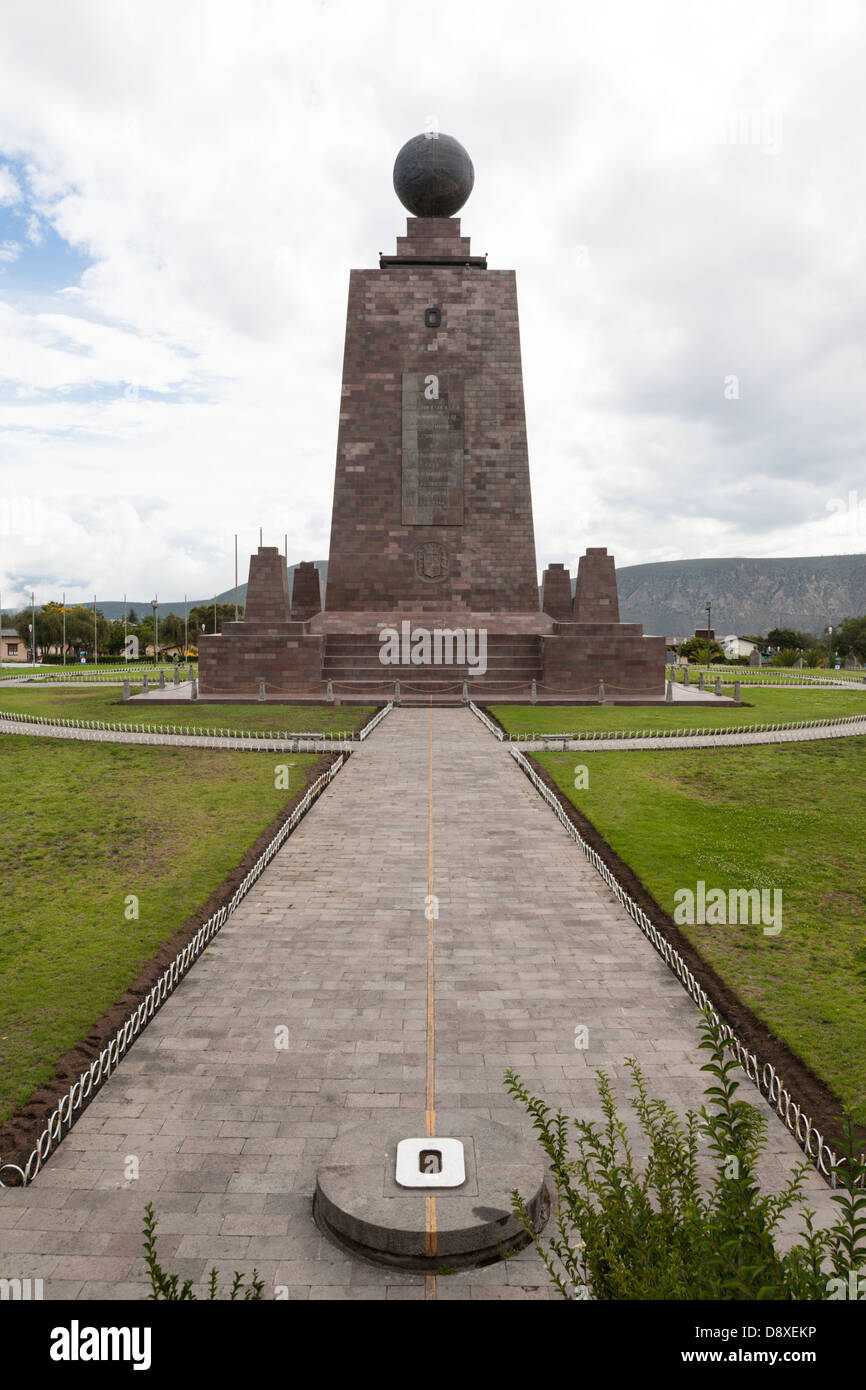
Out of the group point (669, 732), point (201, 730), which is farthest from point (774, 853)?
point (201, 730)

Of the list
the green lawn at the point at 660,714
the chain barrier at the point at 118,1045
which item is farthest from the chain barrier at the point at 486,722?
the chain barrier at the point at 118,1045

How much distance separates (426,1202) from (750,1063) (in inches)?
128

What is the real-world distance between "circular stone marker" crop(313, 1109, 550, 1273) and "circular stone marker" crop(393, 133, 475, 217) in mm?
39962

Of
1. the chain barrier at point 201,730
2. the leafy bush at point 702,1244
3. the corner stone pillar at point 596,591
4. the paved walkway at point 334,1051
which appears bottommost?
the paved walkway at point 334,1051

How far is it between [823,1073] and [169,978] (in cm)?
587

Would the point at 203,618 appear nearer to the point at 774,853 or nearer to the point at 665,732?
the point at 665,732

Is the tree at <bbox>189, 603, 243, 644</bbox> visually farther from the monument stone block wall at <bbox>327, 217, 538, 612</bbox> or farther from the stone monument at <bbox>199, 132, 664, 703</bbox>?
the stone monument at <bbox>199, 132, 664, 703</bbox>

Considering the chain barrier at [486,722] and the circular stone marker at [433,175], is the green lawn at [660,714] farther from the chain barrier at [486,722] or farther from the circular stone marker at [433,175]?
the circular stone marker at [433,175]

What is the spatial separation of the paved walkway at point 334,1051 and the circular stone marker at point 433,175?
112ft

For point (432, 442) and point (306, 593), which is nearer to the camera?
point (432, 442)

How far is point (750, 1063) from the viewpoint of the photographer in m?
6.88

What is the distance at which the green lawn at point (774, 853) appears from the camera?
25.5 feet

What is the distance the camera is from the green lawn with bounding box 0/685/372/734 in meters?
23.9

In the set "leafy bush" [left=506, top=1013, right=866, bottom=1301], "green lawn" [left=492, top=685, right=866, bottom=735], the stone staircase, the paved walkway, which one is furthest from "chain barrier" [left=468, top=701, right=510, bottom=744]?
"leafy bush" [left=506, top=1013, right=866, bottom=1301]
